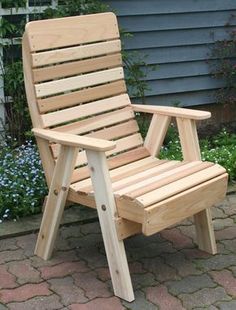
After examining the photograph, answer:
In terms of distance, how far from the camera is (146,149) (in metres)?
3.85

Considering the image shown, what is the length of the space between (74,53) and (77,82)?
0.16 metres

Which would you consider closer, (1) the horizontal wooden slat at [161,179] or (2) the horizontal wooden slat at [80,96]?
(1) the horizontal wooden slat at [161,179]

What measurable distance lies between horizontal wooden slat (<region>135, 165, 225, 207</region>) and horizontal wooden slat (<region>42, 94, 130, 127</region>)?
0.74 m

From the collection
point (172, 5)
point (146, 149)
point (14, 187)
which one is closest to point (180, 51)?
point (172, 5)

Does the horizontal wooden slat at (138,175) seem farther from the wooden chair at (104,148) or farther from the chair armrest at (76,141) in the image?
the chair armrest at (76,141)

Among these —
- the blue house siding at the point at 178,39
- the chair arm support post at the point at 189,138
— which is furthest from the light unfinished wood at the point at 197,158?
the blue house siding at the point at 178,39

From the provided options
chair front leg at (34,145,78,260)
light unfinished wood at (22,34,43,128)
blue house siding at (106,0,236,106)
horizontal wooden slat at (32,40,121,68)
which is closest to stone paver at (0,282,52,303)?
chair front leg at (34,145,78,260)

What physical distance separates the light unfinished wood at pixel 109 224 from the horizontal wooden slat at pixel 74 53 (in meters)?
0.70

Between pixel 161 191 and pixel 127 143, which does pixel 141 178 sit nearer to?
pixel 161 191

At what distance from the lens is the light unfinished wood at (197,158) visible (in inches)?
138

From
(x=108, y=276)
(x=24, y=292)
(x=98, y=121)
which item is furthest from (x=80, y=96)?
(x=24, y=292)

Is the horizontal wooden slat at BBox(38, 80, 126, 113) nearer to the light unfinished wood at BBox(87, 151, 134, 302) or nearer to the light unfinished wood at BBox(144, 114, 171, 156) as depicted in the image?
the light unfinished wood at BBox(144, 114, 171, 156)

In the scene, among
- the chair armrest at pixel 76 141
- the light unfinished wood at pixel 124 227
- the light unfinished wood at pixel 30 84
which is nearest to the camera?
the chair armrest at pixel 76 141

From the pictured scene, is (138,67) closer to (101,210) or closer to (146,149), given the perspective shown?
(146,149)
